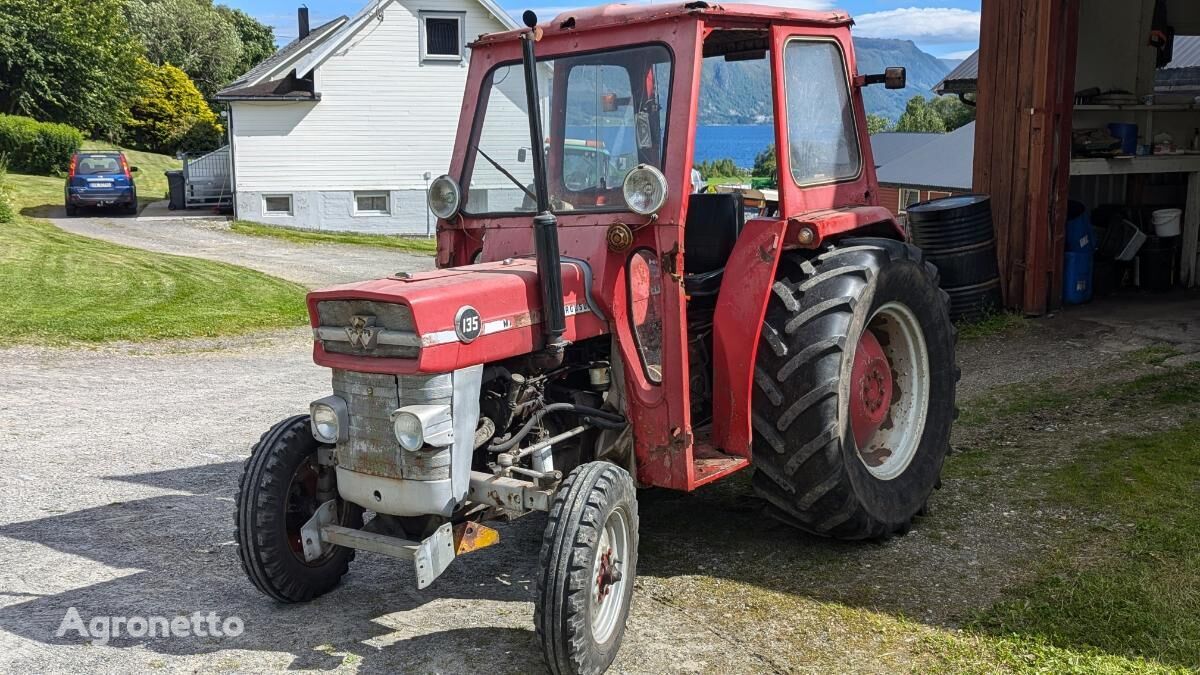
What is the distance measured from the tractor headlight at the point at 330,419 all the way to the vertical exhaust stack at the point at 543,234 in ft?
2.67

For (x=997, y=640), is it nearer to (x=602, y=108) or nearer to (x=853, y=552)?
(x=853, y=552)

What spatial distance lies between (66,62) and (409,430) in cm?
3915

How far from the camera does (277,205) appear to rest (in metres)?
26.6

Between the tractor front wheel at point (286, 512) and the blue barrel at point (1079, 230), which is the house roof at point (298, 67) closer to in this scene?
the blue barrel at point (1079, 230)

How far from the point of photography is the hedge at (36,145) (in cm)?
3356

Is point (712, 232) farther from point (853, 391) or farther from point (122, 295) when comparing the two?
point (122, 295)

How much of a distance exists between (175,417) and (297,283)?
315 inches

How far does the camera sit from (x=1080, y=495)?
5902mm

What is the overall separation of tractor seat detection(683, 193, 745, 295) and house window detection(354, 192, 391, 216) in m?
22.5

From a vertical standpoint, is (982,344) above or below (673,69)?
below

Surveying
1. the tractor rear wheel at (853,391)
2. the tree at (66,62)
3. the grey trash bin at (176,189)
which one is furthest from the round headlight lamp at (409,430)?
the tree at (66,62)

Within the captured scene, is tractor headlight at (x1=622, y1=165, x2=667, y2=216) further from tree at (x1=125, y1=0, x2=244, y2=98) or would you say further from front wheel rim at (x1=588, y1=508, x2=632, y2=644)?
tree at (x1=125, y1=0, x2=244, y2=98)

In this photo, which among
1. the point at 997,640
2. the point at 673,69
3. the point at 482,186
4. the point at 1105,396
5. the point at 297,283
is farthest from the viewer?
the point at 297,283

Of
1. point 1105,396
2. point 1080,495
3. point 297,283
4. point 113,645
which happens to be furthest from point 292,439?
point 297,283
